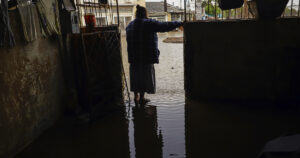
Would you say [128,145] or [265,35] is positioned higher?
[265,35]

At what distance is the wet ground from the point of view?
325 centimetres

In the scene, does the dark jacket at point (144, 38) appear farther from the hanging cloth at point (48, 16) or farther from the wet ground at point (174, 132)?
the hanging cloth at point (48, 16)

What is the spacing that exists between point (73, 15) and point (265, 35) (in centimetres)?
362

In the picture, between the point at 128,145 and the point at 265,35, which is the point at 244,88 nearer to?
the point at 265,35

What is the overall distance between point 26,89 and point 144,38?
2312 mm

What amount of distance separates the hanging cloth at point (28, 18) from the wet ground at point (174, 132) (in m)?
1.60

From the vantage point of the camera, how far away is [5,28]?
2969 millimetres

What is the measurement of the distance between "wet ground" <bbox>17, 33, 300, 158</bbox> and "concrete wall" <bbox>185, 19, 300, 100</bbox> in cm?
32

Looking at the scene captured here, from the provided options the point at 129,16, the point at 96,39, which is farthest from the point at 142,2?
the point at 96,39

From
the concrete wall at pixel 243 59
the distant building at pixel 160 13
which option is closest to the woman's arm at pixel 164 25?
the concrete wall at pixel 243 59

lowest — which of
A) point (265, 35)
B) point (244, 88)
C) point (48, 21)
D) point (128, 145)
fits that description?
point (128, 145)

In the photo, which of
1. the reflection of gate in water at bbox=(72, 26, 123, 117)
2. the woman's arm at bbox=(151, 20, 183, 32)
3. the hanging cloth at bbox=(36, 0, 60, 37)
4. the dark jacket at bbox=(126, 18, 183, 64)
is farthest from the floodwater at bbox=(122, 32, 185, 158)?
the hanging cloth at bbox=(36, 0, 60, 37)

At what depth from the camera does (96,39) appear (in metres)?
4.66

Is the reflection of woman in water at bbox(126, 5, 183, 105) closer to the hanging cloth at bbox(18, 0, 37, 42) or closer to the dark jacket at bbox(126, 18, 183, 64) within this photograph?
the dark jacket at bbox(126, 18, 183, 64)
